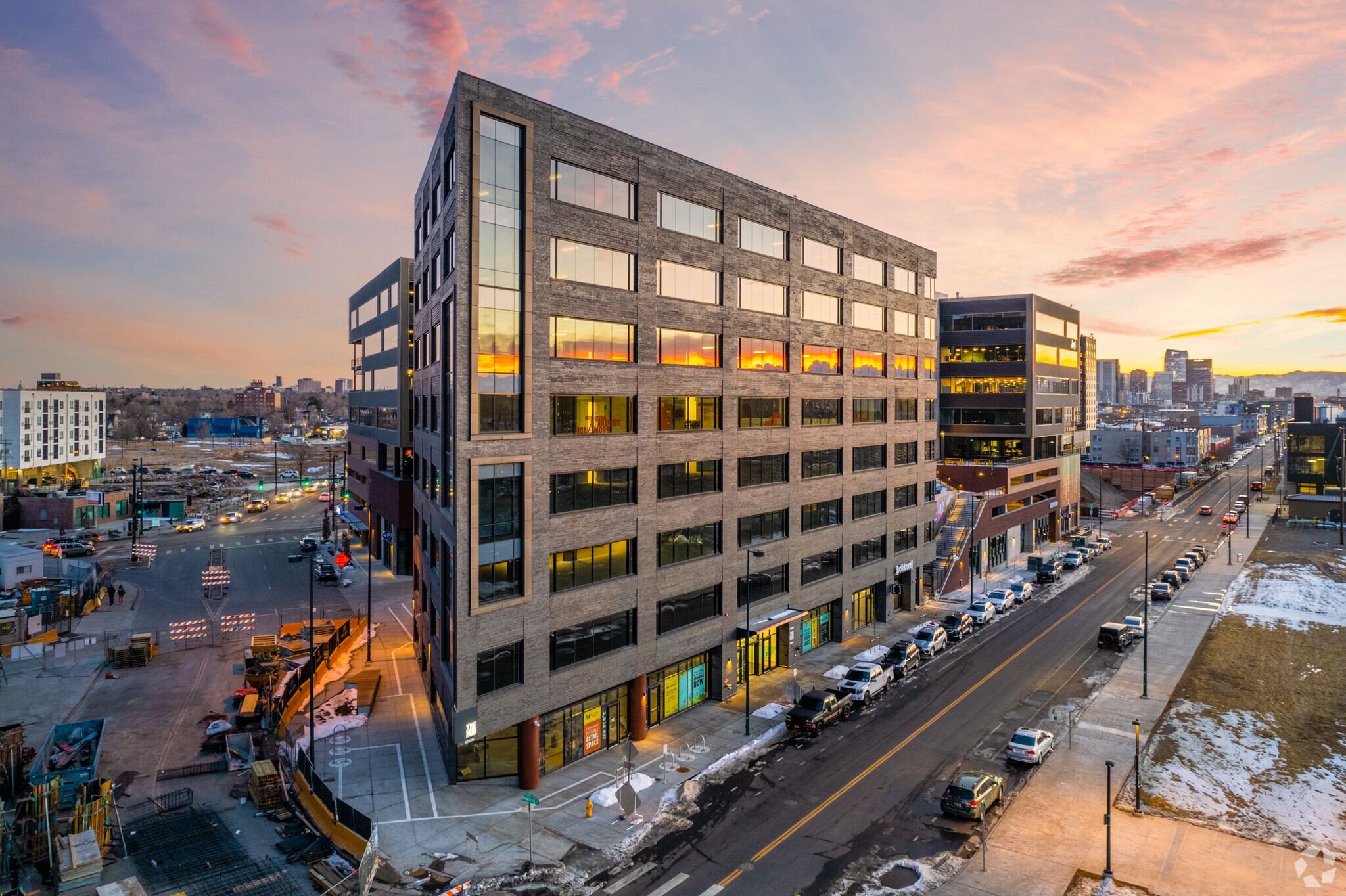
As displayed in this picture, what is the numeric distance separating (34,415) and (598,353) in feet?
438

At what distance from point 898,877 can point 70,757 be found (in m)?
33.4

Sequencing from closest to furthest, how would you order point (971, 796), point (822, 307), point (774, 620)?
point (971, 796)
point (774, 620)
point (822, 307)

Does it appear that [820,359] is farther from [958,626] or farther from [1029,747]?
[1029,747]

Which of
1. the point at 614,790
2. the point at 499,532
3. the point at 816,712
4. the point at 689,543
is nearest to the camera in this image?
the point at 614,790

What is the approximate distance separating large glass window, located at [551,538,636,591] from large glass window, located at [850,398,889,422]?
23.2 metres

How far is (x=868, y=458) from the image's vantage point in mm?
52375

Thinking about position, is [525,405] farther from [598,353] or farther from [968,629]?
[968,629]

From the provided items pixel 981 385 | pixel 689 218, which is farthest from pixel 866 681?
pixel 981 385

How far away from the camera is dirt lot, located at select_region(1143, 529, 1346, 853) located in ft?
86.6

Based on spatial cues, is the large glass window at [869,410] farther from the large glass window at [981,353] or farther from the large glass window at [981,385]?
the large glass window at [981,353]

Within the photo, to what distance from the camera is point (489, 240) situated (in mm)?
28422

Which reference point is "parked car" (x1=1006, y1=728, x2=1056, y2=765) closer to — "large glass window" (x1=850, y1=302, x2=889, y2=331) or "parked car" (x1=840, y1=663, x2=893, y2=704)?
"parked car" (x1=840, y1=663, x2=893, y2=704)

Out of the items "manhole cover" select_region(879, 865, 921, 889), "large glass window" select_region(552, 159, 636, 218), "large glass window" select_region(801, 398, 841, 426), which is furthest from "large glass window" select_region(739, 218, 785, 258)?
"manhole cover" select_region(879, 865, 921, 889)

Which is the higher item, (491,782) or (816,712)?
(816,712)
